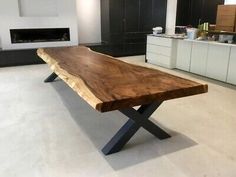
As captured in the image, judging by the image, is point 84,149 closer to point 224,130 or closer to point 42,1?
point 224,130

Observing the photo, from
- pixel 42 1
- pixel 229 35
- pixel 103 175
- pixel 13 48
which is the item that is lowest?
pixel 103 175

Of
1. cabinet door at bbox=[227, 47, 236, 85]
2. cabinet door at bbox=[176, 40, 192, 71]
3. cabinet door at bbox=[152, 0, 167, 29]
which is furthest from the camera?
cabinet door at bbox=[152, 0, 167, 29]

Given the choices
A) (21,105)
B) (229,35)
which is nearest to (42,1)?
(21,105)

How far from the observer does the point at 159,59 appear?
567 centimetres

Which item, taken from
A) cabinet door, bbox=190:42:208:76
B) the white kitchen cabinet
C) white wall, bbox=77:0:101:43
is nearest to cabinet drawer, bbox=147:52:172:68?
the white kitchen cabinet

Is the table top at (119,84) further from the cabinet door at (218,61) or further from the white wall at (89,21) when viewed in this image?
Result: the white wall at (89,21)

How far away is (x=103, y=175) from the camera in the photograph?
6.21 ft

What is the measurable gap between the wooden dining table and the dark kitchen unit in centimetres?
Answer: 390

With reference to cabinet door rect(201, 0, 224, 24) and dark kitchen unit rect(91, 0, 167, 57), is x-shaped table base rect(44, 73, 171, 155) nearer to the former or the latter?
dark kitchen unit rect(91, 0, 167, 57)

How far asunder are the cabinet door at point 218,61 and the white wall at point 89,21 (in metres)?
3.54

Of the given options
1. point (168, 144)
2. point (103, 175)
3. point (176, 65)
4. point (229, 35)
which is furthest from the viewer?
point (176, 65)

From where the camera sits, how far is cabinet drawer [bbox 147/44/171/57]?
5353mm

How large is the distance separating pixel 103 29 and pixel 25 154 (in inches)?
205

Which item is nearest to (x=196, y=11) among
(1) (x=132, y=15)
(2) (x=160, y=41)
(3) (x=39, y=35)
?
(1) (x=132, y=15)
